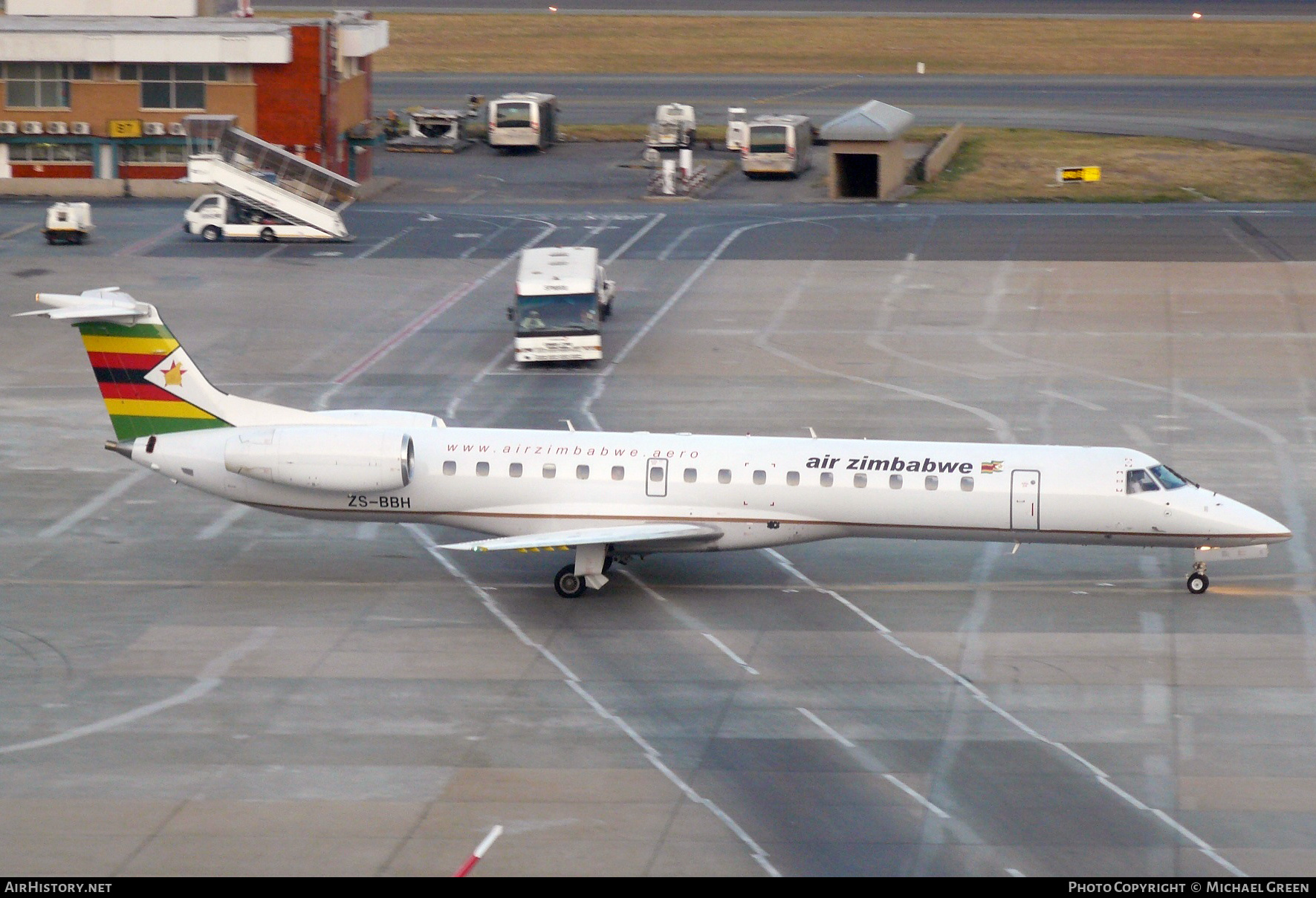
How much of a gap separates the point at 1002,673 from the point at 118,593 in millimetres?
17153

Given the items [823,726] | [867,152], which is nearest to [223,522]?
[823,726]

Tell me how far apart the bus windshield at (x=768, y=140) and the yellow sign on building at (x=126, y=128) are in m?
30.0

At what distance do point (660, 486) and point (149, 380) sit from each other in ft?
34.9

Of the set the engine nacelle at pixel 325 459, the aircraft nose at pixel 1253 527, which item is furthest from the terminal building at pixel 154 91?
the aircraft nose at pixel 1253 527

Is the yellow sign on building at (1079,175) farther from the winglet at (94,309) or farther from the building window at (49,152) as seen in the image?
the winglet at (94,309)

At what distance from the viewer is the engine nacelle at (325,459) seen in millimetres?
→ 33219

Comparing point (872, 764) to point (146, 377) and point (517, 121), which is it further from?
point (517, 121)

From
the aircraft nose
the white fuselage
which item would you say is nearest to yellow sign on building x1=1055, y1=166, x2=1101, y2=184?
the white fuselage

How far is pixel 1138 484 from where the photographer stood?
32938mm

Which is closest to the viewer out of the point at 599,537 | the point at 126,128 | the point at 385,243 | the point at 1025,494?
the point at 599,537

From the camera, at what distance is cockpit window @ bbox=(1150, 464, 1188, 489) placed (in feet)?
109

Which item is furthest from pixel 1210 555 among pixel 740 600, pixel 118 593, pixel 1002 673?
pixel 118 593
